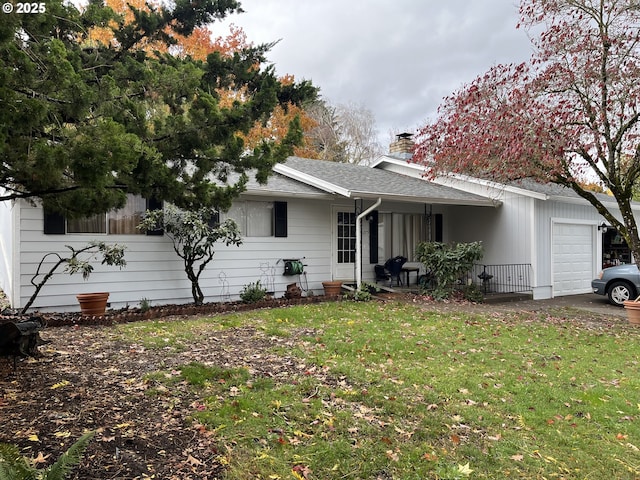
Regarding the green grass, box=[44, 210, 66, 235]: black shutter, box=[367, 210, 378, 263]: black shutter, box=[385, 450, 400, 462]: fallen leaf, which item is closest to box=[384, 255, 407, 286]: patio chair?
box=[367, 210, 378, 263]: black shutter

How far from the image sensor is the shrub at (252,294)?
980 centimetres

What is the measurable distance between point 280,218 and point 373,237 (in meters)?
3.16

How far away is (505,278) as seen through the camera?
13.0 metres

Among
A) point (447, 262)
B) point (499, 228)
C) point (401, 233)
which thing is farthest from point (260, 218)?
Result: point (499, 228)

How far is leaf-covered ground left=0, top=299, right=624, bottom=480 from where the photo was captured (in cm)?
299

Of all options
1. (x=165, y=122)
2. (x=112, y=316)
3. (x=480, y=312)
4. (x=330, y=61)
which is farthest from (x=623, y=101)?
(x=330, y=61)

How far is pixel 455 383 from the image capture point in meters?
4.89

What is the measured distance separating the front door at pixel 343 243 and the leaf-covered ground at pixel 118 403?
19.1 ft

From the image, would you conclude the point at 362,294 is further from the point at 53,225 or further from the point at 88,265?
the point at 53,225

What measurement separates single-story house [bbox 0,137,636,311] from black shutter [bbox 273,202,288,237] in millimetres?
26

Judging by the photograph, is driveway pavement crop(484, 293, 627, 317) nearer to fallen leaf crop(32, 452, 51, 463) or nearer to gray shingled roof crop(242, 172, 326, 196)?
gray shingled roof crop(242, 172, 326, 196)

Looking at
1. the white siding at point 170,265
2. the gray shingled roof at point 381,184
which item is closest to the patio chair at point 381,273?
the white siding at point 170,265

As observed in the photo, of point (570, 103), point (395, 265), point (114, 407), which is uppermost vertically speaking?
point (570, 103)

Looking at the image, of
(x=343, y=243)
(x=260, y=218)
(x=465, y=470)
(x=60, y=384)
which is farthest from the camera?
(x=343, y=243)
